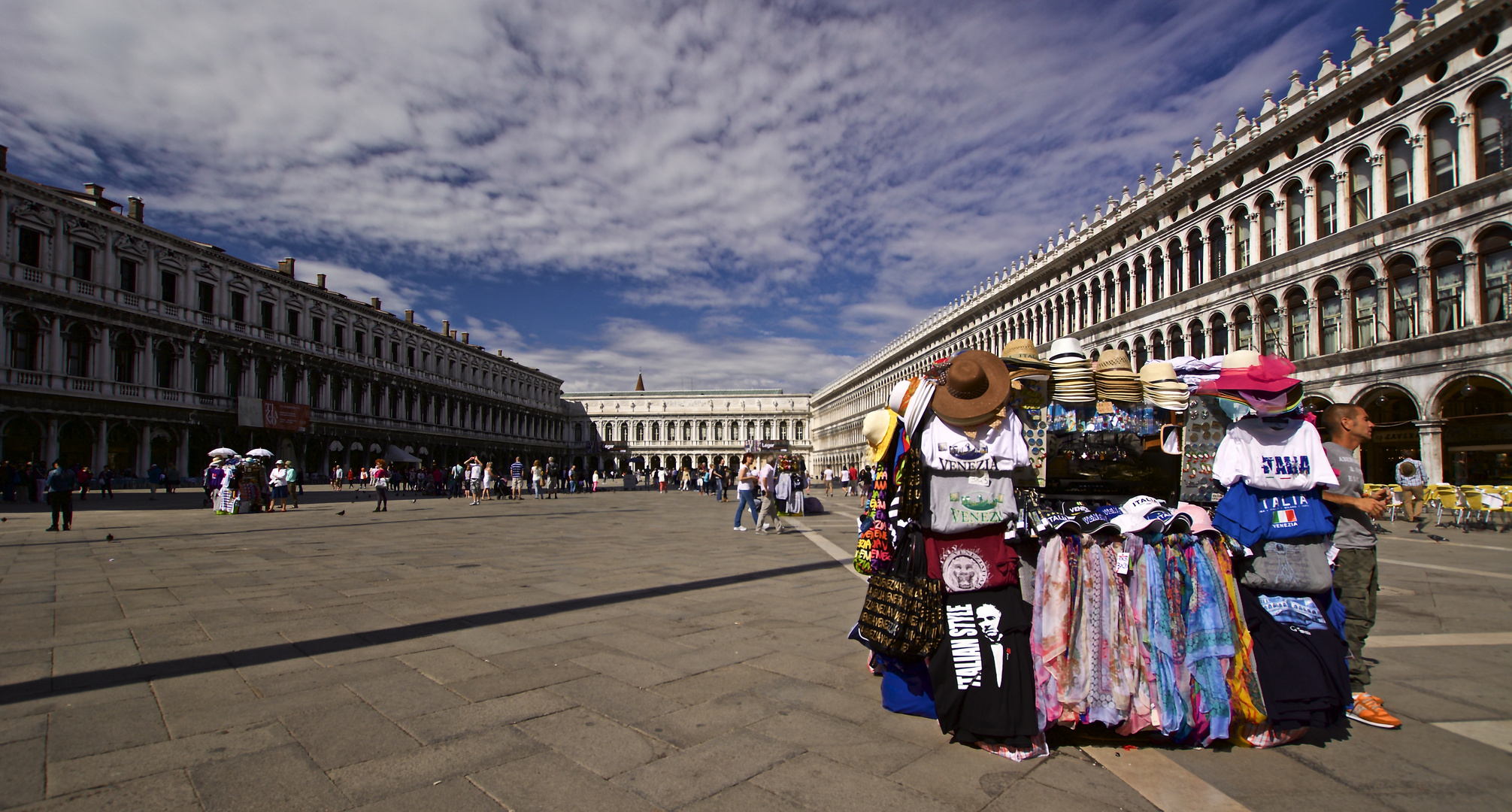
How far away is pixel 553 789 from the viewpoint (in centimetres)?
261

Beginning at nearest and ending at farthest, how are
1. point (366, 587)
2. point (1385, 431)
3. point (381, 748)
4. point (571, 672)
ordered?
point (381, 748) → point (571, 672) → point (366, 587) → point (1385, 431)

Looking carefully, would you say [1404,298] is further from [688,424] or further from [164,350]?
[688,424]

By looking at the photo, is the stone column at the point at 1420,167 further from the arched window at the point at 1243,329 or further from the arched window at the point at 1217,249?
the arched window at the point at 1217,249

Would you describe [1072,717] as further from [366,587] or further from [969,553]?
[366,587]

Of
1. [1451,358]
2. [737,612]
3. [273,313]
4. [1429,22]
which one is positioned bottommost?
[737,612]

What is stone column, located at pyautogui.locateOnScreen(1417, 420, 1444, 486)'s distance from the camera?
61.5ft

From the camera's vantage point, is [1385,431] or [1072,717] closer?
[1072,717]

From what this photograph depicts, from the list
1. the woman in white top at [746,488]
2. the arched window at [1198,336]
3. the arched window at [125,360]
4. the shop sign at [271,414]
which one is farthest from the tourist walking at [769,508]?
the shop sign at [271,414]

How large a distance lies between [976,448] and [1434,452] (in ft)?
75.1

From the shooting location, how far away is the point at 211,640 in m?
A: 4.55

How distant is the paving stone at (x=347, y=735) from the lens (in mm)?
2877

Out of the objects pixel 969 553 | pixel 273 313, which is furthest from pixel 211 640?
pixel 273 313

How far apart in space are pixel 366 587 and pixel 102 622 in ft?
6.16

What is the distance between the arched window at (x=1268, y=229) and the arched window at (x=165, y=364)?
152 ft
